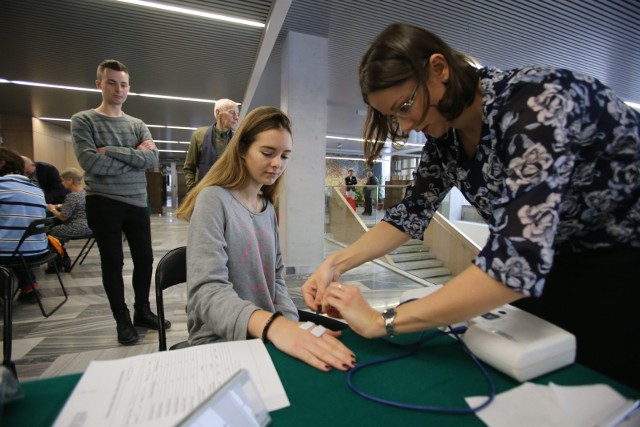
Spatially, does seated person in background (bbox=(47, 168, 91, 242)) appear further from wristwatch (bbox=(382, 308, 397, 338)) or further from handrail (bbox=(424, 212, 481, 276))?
handrail (bbox=(424, 212, 481, 276))

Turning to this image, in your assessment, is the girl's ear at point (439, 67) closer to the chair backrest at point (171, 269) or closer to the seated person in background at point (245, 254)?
the seated person in background at point (245, 254)

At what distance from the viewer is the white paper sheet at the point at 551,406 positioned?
49cm

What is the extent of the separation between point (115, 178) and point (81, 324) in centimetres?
135

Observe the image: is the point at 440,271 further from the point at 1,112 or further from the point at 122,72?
the point at 1,112

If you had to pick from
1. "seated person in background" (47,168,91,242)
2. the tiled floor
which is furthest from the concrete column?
"seated person in background" (47,168,91,242)

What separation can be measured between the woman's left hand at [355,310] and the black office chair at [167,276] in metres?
0.67

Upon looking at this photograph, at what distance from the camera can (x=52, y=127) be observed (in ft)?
38.5

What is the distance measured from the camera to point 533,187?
1.88ft

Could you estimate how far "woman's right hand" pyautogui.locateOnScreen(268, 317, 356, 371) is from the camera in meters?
0.66

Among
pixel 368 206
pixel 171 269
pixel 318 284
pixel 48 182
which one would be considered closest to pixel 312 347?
pixel 318 284

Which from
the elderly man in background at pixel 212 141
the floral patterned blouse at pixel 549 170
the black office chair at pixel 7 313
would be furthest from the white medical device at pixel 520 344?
the elderly man in background at pixel 212 141

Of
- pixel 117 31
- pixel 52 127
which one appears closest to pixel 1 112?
pixel 52 127

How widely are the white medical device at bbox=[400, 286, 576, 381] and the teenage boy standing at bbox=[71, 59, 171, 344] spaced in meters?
2.32

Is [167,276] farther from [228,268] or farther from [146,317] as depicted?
[146,317]
